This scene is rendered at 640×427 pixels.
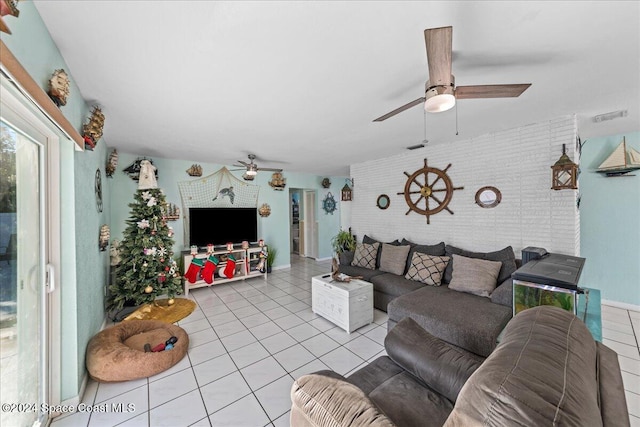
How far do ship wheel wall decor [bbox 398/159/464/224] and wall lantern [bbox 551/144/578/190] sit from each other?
1000mm

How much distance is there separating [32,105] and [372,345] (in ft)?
10.0

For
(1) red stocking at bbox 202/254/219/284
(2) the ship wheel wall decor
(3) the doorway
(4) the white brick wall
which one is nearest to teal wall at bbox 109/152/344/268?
(3) the doorway

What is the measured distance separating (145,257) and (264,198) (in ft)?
8.81

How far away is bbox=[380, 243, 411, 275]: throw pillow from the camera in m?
3.66

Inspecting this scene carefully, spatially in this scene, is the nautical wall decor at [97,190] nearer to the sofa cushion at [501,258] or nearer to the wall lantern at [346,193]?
the wall lantern at [346,193]

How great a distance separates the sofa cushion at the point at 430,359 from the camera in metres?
1.29

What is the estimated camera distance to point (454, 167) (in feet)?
11.8

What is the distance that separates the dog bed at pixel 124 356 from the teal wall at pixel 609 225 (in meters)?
5.36

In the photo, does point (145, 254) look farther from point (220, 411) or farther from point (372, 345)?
point (372, 345)

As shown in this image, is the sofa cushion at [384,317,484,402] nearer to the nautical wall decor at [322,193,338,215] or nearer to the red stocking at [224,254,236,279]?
the red stocking at [224,254,236,279]

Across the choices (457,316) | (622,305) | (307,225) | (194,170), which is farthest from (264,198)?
(622,305)

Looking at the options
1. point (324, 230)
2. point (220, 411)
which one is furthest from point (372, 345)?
point (324, 230)

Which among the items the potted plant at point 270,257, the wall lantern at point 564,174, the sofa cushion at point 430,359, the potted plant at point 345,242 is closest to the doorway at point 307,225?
the potted plant at point 270,257

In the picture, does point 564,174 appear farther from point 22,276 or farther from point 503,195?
point 22,276
